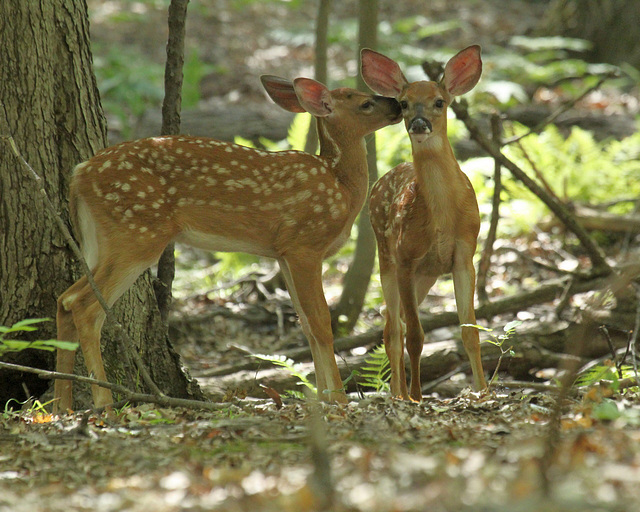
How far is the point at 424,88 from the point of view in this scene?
432 centimetres

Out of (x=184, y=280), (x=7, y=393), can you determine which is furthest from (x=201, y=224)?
(x=184, y=280)

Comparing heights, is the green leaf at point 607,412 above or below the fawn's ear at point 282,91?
below

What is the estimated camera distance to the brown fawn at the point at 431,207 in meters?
4.32

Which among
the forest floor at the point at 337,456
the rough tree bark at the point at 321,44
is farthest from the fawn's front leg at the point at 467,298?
the rough tree bark at the point at 321,44

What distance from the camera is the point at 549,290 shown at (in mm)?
6512

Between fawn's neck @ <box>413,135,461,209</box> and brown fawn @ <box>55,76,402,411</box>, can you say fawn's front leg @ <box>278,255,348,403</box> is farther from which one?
fawn's neck @ <box>413,135,461,209</box>

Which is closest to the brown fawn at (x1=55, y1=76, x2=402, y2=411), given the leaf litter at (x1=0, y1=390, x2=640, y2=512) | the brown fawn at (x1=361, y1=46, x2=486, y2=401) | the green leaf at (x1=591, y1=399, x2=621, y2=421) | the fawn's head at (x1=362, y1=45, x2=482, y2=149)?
the fawn's head at (x1=362, y1=45, x2=482, y2=149)

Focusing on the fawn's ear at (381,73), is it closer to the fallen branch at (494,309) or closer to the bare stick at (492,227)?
the bare stick at (492,227)

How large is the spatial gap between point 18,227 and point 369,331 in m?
2.81

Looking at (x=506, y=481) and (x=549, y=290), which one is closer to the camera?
(x=506, y=481)

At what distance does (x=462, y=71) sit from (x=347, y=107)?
2.34 ft

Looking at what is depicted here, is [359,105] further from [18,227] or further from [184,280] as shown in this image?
[184,280]

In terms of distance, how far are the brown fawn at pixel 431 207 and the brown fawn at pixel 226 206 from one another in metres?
0.28

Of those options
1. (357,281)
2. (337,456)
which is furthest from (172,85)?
(337,456)
